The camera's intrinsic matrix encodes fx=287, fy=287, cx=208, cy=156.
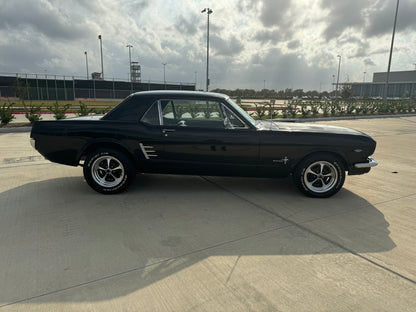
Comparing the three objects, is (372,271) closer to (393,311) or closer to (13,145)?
(393,311)

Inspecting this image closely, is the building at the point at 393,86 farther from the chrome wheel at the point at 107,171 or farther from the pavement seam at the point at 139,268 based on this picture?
the pavement seam at the point at 139,268

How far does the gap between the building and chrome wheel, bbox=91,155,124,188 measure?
106004mm

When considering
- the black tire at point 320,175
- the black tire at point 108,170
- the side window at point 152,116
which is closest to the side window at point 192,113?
the side window at point 152,116

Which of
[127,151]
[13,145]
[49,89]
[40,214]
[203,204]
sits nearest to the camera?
[40,214]

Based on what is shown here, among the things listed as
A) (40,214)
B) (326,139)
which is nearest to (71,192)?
(40,214)

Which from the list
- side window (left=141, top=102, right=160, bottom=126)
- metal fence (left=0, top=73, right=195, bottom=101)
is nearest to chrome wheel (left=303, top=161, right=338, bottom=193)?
side window (left=141, top=102, right=160, bottom=126)

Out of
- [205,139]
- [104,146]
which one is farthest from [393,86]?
[104,146]

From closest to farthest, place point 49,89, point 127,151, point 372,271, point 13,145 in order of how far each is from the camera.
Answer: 1. point 372,271
2. point 127,151
3. point 13,145
4. point 49,89

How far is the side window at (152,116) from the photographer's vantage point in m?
4.32

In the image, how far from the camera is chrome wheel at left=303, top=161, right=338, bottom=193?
4320 millimetres

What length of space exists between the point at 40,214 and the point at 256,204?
9.33 ft

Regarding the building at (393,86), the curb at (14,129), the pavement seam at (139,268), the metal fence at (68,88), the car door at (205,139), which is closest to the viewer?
the pavement seam at (139,268)

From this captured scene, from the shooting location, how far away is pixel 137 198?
4.23 m

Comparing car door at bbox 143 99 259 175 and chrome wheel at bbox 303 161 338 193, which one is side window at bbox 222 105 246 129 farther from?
chrome wheel at bbox 303 161 338 193
